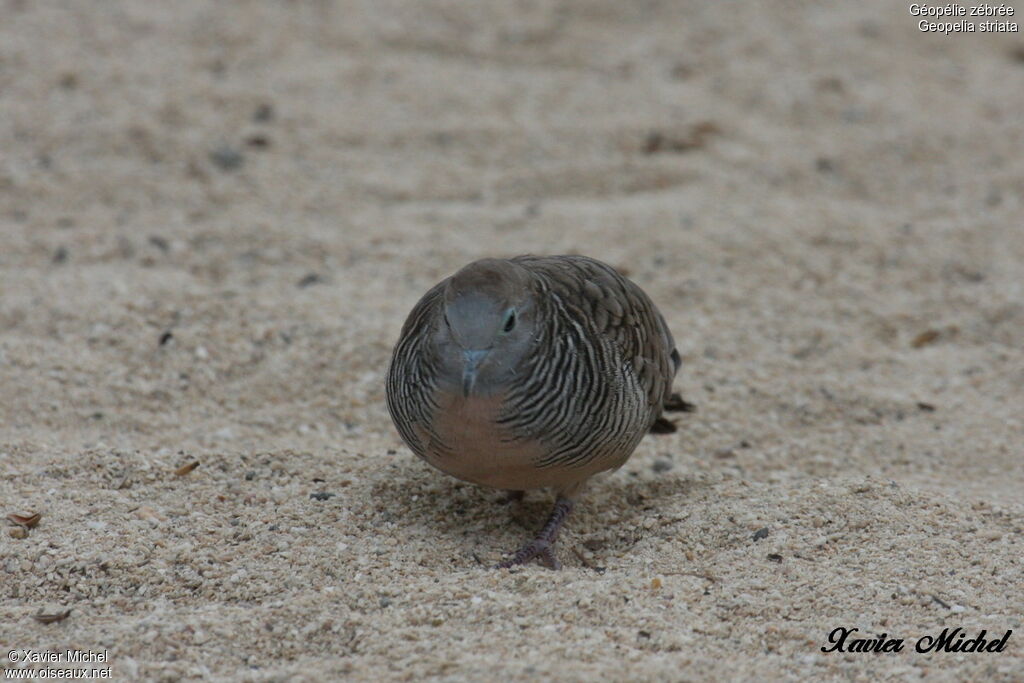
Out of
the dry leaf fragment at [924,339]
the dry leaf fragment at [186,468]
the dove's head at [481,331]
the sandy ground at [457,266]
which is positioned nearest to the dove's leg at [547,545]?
the sandy ground at [457,266]

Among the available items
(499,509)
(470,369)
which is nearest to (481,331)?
(470,369)

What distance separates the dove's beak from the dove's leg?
823 millimetres

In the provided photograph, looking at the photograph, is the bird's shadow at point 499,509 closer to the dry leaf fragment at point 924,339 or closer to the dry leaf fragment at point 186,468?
the dry leaf fragment at point 186,468

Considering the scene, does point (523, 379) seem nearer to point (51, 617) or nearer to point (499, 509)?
point (499, 509)

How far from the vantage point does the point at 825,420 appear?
562 cm

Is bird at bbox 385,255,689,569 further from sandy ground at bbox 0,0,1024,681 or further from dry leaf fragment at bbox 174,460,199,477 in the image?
dry leaf fragment at bbox 174,460,199,477

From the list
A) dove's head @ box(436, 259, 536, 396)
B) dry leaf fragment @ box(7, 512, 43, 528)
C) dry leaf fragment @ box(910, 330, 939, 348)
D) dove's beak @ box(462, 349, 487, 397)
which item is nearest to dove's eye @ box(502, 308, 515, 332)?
dove's head @ box(436, 259, 536, 396)

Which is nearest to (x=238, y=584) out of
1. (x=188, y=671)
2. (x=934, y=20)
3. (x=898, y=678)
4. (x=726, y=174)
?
(x=188, y=671)

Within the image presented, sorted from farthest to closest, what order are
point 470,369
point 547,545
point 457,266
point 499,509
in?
point 457,266 < point 499,509 < point 547,545 < point 470,369

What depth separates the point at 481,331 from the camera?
12.3 ft

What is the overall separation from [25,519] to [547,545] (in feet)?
6.01

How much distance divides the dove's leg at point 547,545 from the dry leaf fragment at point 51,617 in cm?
143

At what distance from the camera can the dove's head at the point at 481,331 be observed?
3.74 meters

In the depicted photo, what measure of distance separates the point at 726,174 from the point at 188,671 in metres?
5.43
